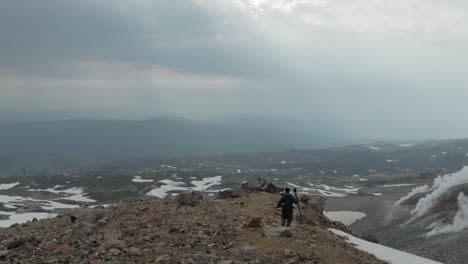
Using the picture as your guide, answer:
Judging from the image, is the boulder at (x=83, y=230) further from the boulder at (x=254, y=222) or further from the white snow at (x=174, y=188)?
the white snow at (x=174, y=188)

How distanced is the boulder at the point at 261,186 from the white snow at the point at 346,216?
4846cm

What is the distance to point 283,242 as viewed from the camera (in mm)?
20219

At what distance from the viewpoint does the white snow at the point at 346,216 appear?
87562 mm

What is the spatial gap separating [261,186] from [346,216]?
178ft

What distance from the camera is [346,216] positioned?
91.1 m

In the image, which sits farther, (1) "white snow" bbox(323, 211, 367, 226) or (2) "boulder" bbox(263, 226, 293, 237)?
(1) "white snow" bbox(323, 211, 367, 226)

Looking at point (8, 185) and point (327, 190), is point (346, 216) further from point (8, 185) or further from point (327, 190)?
point (8, 185)

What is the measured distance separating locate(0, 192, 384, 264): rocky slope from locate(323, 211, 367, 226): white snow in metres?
62.9

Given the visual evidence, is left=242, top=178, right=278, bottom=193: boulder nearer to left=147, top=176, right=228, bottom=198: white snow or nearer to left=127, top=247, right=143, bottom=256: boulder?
left=127, top=247, right=143, bottom=256: boulder

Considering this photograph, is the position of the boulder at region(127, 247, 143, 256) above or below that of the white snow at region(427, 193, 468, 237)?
above

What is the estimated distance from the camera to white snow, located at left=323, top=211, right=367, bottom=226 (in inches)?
3447

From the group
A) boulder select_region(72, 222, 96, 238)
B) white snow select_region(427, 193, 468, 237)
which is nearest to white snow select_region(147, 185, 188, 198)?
white snow select_region(427, 193, 468, 237)

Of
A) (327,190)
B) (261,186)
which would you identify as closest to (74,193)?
(327,190)

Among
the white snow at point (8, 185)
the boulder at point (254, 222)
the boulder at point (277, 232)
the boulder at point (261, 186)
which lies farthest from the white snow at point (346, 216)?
the white snow at point (8, 185)
